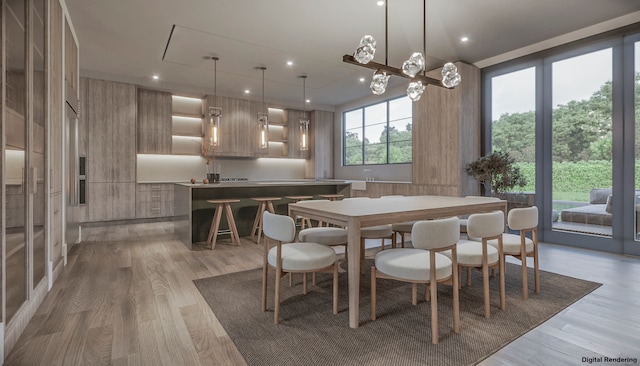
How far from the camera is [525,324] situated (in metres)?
2.19

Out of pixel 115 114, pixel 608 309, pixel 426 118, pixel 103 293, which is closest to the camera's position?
pixel 608 309

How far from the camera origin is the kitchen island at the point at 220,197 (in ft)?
15.0

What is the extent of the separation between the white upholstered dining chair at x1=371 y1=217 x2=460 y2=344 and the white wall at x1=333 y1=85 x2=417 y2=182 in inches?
167

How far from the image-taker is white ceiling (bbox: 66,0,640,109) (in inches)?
143

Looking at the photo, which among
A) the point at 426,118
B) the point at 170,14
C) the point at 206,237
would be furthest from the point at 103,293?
the point at 426,118

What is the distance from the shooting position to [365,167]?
8.08 metres

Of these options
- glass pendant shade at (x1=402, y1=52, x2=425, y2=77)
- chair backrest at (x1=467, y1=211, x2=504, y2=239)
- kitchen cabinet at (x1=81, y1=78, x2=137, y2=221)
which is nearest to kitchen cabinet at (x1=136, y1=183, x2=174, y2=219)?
kitchen cabinet at (x1=81, y1=78, x2=137, y2=221)

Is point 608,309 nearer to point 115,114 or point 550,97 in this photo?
point 550,97

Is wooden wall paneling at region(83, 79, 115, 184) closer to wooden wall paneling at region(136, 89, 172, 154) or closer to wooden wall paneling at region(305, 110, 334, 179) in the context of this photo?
wooden wall paneling at region(136, 89, 172, 154)

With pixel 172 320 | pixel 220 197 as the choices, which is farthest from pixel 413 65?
pixel 220 197

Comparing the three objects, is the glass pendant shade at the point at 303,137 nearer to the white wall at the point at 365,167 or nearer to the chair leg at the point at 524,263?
the white wall at the point at 365,167

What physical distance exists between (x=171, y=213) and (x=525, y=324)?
257 inches

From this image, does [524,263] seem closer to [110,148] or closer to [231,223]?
[231,223]

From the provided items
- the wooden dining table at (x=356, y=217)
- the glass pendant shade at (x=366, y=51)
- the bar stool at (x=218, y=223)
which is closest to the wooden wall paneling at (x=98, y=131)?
the bar stool at (x=218, y=223)
